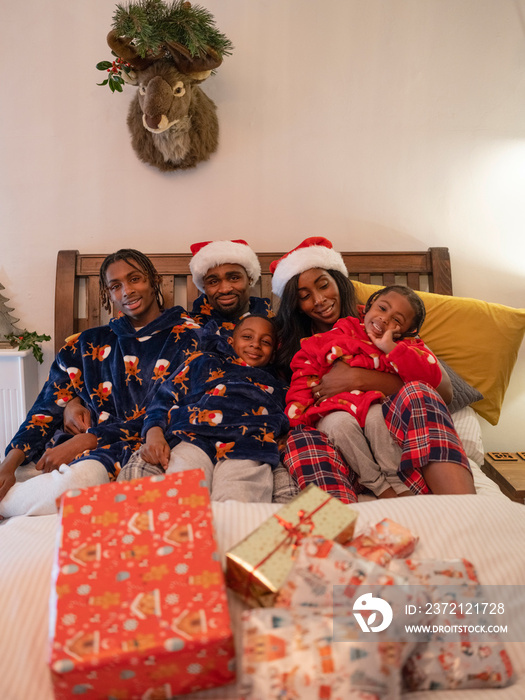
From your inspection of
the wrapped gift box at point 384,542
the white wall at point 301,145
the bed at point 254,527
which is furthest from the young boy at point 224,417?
the white wall at point 301,145

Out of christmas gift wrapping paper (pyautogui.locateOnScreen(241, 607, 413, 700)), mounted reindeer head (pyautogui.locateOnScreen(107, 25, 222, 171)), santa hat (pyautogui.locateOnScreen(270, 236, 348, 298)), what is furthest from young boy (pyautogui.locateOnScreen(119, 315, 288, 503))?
mounted reindeer head (pyautogui.locateOnScreen(107, 25, 222, 171))

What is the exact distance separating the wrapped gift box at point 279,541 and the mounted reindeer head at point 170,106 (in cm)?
165

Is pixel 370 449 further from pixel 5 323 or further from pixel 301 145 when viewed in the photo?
pixel 5 323

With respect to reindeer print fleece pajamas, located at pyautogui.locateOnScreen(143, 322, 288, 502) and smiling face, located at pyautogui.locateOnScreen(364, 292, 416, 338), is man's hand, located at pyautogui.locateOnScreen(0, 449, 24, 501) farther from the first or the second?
smiling face, located at pyautogui.locateOnScreen(364, 292, 416, 338)

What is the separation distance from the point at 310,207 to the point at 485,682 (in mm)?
1923

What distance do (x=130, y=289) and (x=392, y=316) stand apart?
91cm

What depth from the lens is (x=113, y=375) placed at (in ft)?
5.89

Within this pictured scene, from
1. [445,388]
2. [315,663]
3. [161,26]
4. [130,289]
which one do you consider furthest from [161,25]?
[315,663]

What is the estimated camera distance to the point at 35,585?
0.83 m

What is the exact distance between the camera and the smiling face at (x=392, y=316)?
1635 mm

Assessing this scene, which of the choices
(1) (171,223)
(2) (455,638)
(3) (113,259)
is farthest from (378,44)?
(2) (455,638)

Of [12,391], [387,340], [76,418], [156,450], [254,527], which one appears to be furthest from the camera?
[12,391]

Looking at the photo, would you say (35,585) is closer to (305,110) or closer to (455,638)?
(455,638)

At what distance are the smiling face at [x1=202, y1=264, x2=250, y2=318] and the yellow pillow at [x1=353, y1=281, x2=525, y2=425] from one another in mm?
713
